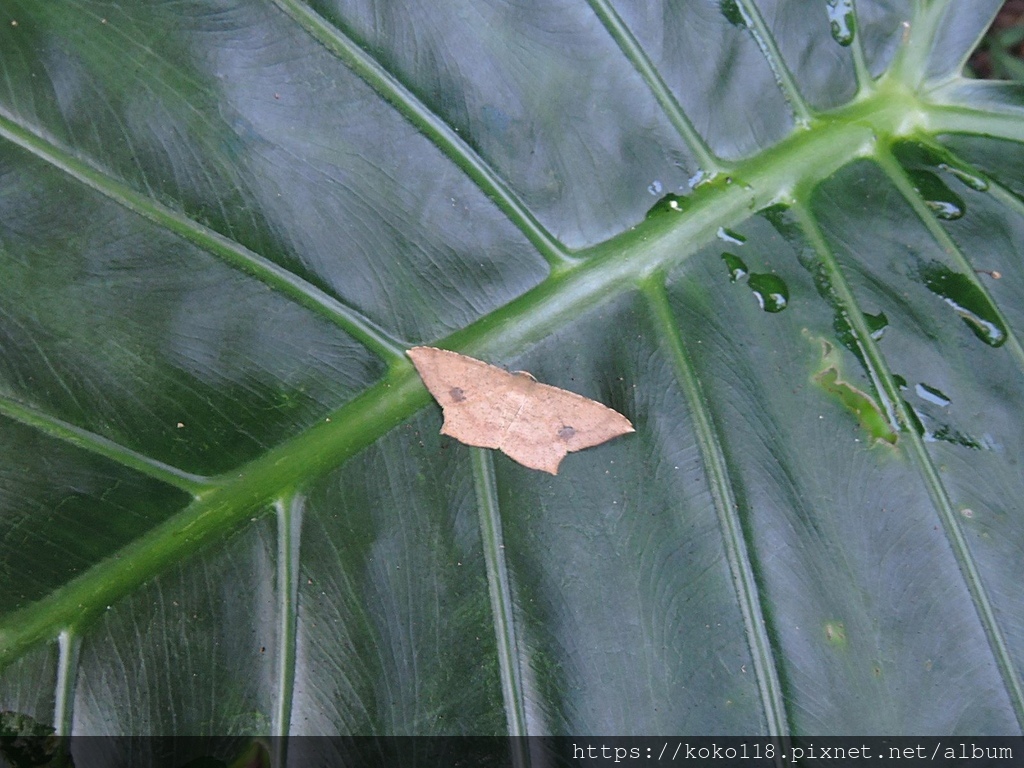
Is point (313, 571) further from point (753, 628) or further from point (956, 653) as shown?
point (956, 653)

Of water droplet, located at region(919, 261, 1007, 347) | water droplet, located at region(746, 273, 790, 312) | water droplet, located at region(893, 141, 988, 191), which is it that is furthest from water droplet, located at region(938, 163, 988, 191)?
water droplet, located at region(746, 273, 790, 312)

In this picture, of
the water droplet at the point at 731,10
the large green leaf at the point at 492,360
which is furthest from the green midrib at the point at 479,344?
the water droplet at the point at 731,10

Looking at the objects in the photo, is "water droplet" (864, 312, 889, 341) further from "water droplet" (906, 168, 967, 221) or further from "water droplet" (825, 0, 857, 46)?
"water droplet" (825, 0, 857, 46)

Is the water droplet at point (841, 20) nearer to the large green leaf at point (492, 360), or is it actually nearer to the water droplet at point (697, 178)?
the large green leaf at point (492, 360)

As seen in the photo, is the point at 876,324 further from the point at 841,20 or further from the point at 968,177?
the point at 841,20

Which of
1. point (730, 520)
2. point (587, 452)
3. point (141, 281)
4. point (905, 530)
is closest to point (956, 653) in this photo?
point (905, 530)

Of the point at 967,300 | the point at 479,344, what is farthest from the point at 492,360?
the point at 967,300

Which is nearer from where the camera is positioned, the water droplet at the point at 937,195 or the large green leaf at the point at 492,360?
the large green leaf at the point at 492,360
